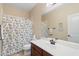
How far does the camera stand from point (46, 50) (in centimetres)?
165

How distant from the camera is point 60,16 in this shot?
1857mm

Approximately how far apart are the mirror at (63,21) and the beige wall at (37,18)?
Result: 93mm

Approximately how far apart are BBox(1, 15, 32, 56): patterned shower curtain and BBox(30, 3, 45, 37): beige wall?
A: 90mm

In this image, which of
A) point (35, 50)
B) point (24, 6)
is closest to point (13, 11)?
point (24, 6)

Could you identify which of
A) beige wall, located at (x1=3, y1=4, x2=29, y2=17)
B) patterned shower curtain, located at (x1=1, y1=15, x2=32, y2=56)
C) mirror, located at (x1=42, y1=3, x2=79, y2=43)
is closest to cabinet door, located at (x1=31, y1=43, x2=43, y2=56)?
patterned shower curtain, located at (x1=1, y1=15, x2=32, y2=56)

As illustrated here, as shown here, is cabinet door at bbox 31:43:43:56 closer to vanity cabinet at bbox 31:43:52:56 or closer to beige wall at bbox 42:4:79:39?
vanity cabinet at bbox 31:43:52:56

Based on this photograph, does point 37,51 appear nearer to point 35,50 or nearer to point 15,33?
point 35,50

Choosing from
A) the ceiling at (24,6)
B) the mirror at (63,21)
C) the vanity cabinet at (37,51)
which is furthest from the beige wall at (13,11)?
the vanity cabinet at (37,51)

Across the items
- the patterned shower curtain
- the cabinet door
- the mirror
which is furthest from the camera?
the patterned shower curtain

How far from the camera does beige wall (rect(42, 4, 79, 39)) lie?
1727 millimetres

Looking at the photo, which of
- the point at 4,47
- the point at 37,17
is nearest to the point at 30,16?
the point at 37,17

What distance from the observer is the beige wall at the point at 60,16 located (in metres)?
1.73

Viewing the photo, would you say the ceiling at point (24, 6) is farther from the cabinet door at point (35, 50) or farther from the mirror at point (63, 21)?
the cabinet door at point (35, 50)

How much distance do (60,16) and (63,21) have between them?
10 centimetres
